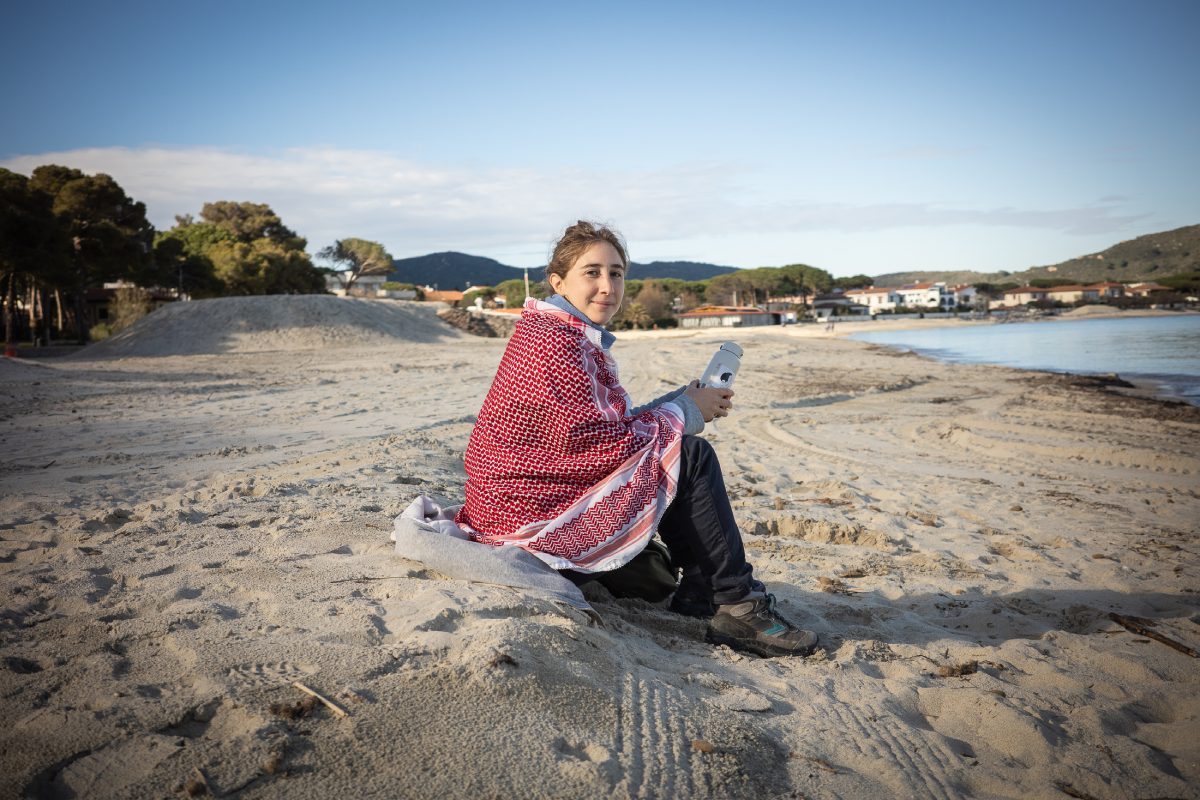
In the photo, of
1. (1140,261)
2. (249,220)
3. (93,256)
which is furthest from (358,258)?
(1140,261)

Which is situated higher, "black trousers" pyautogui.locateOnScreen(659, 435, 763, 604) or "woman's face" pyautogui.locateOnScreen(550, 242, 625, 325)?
"woman's face" pyautogui.locateOnScreen(550, 242, 625, 325)

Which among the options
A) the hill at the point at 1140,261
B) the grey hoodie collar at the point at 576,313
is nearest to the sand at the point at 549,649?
the grey hoodie collar at the point at 576,313

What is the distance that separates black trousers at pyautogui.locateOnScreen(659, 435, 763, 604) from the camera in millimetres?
2658

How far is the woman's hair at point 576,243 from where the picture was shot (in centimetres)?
294

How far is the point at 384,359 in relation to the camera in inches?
802

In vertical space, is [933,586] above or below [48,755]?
below

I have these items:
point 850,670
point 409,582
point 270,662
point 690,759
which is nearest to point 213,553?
point 409,582

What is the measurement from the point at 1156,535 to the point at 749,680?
4.01 m

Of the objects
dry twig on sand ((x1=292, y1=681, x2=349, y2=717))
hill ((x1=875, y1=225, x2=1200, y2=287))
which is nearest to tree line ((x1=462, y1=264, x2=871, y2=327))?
hill ((x1=875, y1=225, x2=1200, y2=287))

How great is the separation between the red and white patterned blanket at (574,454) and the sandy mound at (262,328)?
81.0 ft

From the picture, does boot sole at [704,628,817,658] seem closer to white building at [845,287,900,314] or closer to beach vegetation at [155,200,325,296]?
beach vegetation at [155,200,325,296]

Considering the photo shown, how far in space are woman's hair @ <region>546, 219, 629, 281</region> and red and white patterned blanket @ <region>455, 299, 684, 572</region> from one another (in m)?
0.29

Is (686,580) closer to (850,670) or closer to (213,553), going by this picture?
(850,670)

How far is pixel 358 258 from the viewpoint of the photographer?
6731 centimetres
